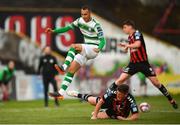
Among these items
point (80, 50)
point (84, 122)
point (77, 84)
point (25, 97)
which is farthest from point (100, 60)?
point (84, 122)

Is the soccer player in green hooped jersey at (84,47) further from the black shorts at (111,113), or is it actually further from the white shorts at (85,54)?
the black shorts at (111,113)

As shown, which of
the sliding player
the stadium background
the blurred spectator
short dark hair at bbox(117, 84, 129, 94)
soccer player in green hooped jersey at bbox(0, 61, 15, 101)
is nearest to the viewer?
short dark hair at bbox(117, 84, 129, 94)

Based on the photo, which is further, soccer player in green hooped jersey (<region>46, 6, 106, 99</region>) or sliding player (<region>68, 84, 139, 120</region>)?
soccer player in green hooped jersey (<region>46, 6, 106, 99</region>)

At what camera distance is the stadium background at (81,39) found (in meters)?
35.8

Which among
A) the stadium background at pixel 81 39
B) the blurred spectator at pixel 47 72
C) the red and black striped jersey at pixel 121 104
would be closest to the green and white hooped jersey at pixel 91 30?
the red and black striped jersey at pixel 121 104

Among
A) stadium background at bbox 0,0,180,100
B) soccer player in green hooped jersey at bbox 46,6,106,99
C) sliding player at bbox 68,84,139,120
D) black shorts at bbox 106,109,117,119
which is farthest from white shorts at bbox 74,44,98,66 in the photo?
stadium background at bbox 0,0,180,100

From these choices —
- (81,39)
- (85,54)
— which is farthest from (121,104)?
(81,39)

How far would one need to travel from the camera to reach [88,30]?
823 inches

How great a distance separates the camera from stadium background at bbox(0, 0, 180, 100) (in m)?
35.8

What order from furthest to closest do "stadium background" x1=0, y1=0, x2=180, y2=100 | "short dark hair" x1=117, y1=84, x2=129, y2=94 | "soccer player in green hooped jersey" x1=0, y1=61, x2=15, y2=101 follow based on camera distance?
"stadium background" x1=0, y1=0, x2=180, y2=100 < "soccer player in green hooped jersey" x1=0, y1=61, x2=15, y2=101 < "short dark hair" x1=117, y1=84, x2=129, y2=94

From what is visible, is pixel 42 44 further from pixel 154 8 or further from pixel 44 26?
pixel 154 8

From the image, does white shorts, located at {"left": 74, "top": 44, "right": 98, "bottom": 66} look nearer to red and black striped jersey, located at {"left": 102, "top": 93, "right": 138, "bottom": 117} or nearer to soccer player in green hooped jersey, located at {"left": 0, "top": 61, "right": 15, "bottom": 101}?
red and black striped jersey, located at {"left": 102, "top": 93, "right": 138, "bottom": 117}

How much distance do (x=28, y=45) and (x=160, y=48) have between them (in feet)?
21.0

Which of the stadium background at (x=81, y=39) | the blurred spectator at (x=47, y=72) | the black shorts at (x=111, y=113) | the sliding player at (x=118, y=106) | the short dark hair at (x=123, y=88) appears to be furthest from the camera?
the stadium background at (x=81, y=39)
